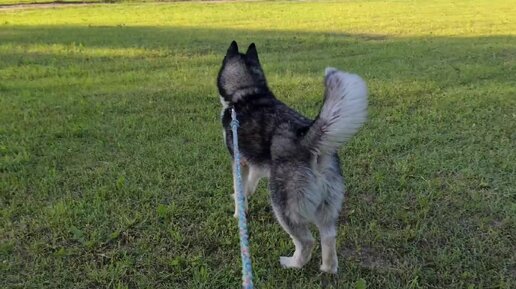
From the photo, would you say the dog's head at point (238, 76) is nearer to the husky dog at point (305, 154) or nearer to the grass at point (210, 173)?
the husky dog at point (305, 154)

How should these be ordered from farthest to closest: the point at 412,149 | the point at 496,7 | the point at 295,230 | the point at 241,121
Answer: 1. the point at 496,7
2. the point at 412,149
3. the point at 241,121
4. the point at 295,230

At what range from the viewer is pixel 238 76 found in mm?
4199

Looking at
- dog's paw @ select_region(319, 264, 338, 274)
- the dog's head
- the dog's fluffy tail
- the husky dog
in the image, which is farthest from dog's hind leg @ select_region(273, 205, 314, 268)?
the dog's head

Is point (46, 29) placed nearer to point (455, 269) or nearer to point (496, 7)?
point (455, 269)

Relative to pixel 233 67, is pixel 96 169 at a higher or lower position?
lower

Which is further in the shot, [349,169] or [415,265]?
[349,169]

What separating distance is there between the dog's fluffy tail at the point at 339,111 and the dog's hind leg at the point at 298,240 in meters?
0.59

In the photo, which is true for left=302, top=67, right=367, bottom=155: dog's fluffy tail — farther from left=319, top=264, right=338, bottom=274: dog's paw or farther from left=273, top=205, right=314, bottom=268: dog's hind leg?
left=319, top=264, right=338, bottom=274: dog's paw

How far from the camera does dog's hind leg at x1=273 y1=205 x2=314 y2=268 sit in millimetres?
3322

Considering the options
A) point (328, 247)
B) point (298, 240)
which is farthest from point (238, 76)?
point (328, 247)

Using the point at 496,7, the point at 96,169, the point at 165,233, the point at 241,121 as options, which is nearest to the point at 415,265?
the point at 241,121

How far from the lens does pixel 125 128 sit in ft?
20.8

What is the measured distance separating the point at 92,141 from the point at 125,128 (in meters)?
0.50

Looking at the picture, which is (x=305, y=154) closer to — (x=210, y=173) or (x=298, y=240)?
(x=298, y=240)
